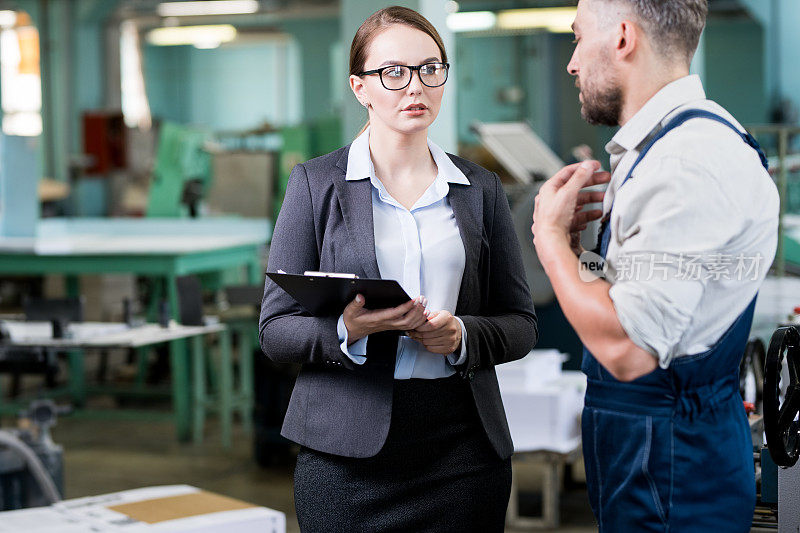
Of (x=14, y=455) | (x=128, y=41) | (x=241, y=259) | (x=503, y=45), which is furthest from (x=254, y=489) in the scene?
(x=128, y=41)

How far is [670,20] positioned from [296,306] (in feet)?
2.66

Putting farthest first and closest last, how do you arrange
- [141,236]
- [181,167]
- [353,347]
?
1. [181,167]
2. [141,236]
3. [353,347]

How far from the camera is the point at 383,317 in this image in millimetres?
1604

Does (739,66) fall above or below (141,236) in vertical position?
above

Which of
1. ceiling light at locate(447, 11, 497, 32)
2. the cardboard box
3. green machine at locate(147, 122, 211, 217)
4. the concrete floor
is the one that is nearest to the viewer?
the cardboard box

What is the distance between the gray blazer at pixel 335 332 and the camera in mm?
1715

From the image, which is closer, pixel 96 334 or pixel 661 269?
pixel 661 269

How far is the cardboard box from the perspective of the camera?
2.46m

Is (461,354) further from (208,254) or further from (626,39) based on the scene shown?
(208,254)

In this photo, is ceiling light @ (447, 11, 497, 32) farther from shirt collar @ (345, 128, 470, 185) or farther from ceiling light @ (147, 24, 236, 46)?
shirt collar @ (345, 128, 470, 185)

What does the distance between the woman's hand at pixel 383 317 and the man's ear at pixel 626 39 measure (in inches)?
19.8

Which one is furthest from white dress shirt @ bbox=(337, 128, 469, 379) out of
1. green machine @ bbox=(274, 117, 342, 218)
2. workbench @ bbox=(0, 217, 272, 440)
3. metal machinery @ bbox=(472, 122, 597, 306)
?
green machine @ bbox=(274, 117, 342, 218)

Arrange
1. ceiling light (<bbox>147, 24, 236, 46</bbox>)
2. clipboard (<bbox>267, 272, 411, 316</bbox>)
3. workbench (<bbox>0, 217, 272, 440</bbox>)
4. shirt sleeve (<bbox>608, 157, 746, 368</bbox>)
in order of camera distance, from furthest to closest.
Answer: ceiling light (<bbox>147, 24, 236, 46</bbox>) → workbench (<bbox>0, 217, 272, 440</bbox>) → clipboard (<bbox>267, 272, 411, 316</bbox>) → shirt sleeve (<bbox>608, 157, 746, 368</bbox>)

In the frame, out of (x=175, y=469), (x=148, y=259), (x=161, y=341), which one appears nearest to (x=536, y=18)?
(x=148, y=259)
